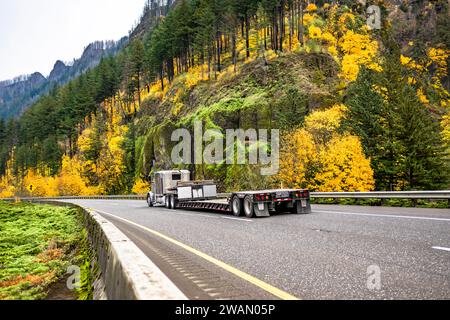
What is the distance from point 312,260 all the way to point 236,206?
8493 millimetres

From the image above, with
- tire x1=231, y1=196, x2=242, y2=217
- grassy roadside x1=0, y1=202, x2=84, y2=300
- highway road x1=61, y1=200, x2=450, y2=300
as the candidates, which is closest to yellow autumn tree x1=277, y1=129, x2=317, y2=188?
tire x1=231, y1=196, x2=242, y2=217

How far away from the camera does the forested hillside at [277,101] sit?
27562 mm

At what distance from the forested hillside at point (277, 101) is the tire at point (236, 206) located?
13.8 m

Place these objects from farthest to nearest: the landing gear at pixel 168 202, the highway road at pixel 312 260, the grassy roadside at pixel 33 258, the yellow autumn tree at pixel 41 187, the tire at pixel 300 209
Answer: the yellow autumn tree at pixel 41 187
the landing gear at pixel 168 202
the tire at pixel 300 209
the grassy roadside at pixel 33 258
the highway road at pixel 312 260

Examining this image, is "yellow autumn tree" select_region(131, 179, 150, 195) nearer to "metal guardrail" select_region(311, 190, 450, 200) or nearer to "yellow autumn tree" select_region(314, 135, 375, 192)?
"yellow autumn tree" select_region(314, 135, 375, 192)

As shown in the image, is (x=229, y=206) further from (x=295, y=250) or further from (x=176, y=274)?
(x=176, y=274)

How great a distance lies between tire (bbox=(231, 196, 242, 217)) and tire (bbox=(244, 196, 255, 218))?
0.39 m

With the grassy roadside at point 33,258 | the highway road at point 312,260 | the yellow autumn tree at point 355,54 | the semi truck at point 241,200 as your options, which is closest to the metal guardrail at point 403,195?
the semi truck at point 241,200

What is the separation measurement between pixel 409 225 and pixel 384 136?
21165mm

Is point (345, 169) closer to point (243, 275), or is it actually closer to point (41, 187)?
point (243, 275)

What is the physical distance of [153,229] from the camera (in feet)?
37.4

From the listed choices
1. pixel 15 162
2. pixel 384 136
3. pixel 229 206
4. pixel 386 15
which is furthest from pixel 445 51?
pixel 15 162

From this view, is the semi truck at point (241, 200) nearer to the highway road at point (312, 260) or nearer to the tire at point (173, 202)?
the tire at point (173, 202)

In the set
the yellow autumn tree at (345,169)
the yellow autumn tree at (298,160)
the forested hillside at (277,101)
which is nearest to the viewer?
the yellow autumn tree at (345,169)
